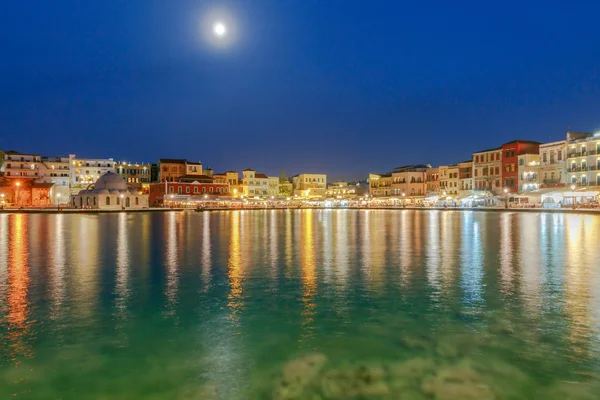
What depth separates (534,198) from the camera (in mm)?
65938

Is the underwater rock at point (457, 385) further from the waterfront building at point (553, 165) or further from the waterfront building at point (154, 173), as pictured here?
the waterfront building at point (154, 173)

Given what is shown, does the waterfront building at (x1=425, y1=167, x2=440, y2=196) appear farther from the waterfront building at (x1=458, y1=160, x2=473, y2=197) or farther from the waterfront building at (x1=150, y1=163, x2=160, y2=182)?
the waterfront building at (x1=150, y1=163, x2=160, y2=182)

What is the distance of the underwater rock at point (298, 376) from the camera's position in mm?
6152

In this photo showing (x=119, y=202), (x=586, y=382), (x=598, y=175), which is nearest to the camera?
(x=586, y=382)

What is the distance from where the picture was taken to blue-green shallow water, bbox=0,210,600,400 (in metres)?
6.40

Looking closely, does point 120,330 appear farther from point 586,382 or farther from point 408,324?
point 586,382

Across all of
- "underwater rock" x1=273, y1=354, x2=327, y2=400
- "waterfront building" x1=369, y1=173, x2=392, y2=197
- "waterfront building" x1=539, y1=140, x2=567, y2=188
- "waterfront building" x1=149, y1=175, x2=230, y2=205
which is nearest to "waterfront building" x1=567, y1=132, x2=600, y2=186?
"waterfront building" x1=539, y1=140, x2=567, y2=188

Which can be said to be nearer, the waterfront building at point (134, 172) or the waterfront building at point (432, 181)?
the waterfront building at point (432, 181)

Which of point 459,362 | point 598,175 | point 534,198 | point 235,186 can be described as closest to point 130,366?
point 459,362

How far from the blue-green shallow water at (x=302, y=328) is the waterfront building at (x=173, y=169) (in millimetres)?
79673

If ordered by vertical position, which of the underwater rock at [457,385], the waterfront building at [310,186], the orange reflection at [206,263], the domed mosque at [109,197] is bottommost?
the underwater rock at [457,385]

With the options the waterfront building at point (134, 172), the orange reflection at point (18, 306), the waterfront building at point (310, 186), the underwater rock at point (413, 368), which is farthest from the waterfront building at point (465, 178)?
the underwater rock at point (413, 368)

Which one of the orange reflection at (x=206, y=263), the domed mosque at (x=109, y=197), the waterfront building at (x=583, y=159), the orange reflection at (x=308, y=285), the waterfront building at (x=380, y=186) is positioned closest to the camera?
the orange reflection at (x=308, y=285)

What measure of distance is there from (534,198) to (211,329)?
67783 millimetres
